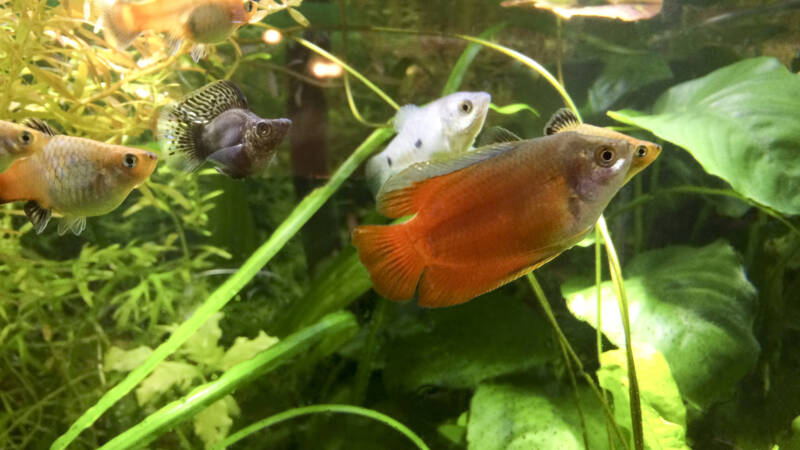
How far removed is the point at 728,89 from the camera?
6.49 ft

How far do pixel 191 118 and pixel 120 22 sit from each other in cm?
26

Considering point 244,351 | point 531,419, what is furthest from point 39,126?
point 531,419

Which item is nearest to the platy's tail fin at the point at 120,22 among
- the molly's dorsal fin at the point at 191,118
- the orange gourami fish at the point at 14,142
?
the molly's dorsal fin at the point at 191,118

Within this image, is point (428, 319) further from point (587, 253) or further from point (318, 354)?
point (587, 253)

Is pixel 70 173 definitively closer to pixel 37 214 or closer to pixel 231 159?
pixel 37 214

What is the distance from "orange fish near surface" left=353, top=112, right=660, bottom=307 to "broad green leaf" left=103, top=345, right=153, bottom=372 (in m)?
1.57

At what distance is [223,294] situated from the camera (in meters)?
1.76

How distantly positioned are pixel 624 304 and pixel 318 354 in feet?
4.24

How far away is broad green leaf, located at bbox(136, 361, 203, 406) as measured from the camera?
2061 mm

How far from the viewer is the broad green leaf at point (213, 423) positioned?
6.61 ft

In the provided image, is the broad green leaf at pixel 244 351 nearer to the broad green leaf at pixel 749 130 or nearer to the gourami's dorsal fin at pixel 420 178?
the gourami's dorsal fin at pixel 420 178

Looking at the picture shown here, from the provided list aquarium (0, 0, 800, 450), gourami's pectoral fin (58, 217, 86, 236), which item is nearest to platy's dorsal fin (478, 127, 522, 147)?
aquarium (0, 0, 800, 450)

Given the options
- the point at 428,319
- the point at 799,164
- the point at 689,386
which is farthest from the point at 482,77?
the point at 689,386

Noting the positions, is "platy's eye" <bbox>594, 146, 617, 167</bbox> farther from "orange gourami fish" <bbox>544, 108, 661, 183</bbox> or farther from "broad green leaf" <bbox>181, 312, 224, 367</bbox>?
"broad green leaf" <bbox>181, 312, 224, 367</bbox>
